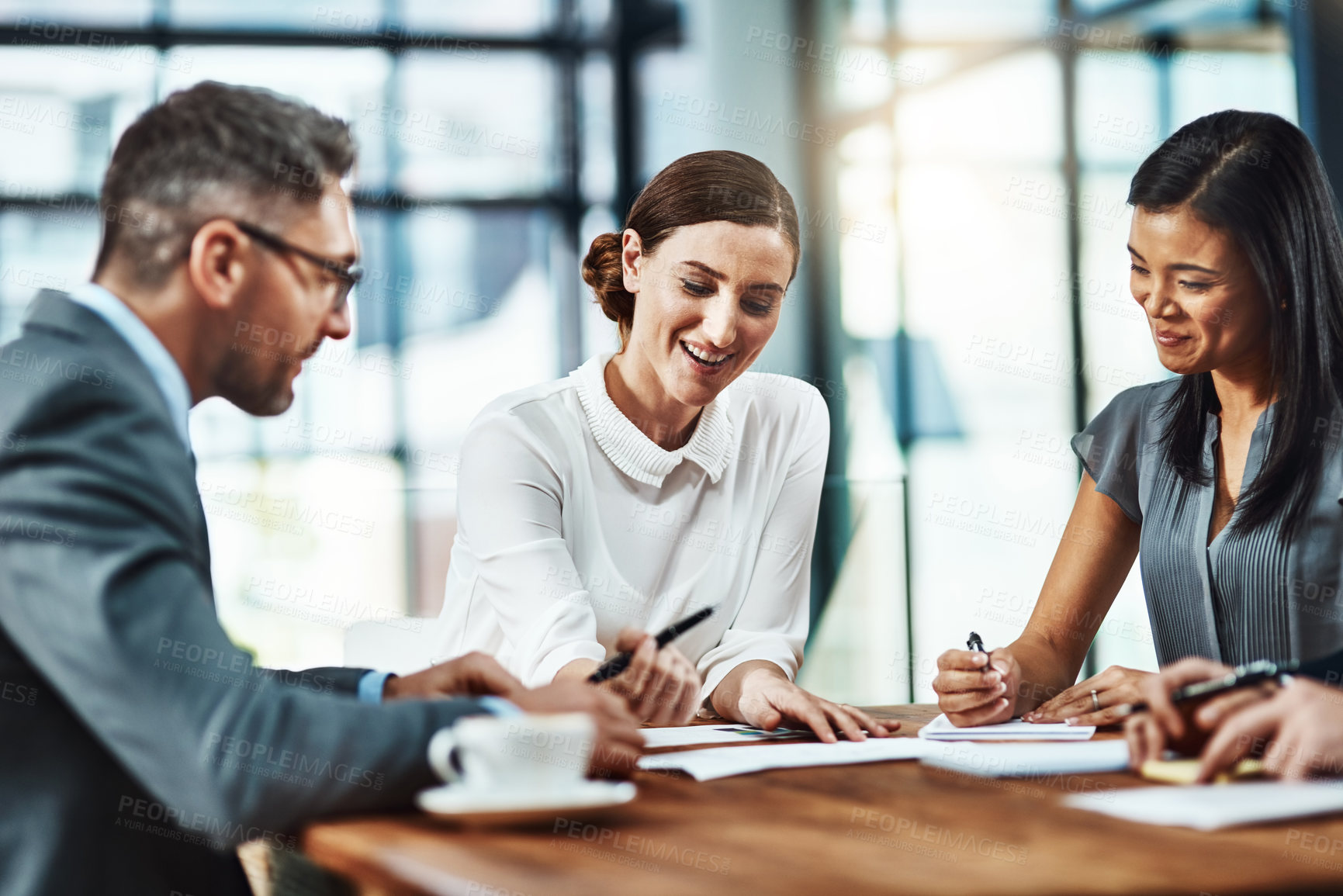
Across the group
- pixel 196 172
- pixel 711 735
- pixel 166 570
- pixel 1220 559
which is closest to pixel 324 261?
pixel 196 172

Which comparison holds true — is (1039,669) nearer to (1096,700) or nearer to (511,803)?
(1096,700)

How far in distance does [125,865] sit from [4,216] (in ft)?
19.2

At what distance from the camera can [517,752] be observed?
1.07 metres

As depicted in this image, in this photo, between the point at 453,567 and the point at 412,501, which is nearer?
the point at 453,567

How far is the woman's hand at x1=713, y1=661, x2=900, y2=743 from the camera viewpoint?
158cm

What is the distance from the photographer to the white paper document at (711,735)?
157 cm

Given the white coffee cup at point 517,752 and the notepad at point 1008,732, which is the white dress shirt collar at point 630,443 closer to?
the notepad at point 1008,732

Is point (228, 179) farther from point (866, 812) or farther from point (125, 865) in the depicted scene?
point (866, 812)

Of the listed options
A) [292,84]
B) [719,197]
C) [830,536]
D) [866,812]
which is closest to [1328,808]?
[866,812]

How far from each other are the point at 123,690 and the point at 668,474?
121 centimetres

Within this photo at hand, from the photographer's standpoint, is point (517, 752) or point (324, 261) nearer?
point (517, 752)

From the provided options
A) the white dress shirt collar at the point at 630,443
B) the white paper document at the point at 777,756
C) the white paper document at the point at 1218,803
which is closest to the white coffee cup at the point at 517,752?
the white paper document at the point at 777,756

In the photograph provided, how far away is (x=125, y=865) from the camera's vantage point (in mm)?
1130

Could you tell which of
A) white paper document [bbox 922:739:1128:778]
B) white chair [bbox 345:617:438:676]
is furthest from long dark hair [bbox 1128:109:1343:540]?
white chair [bbox 345:617:438:676]
